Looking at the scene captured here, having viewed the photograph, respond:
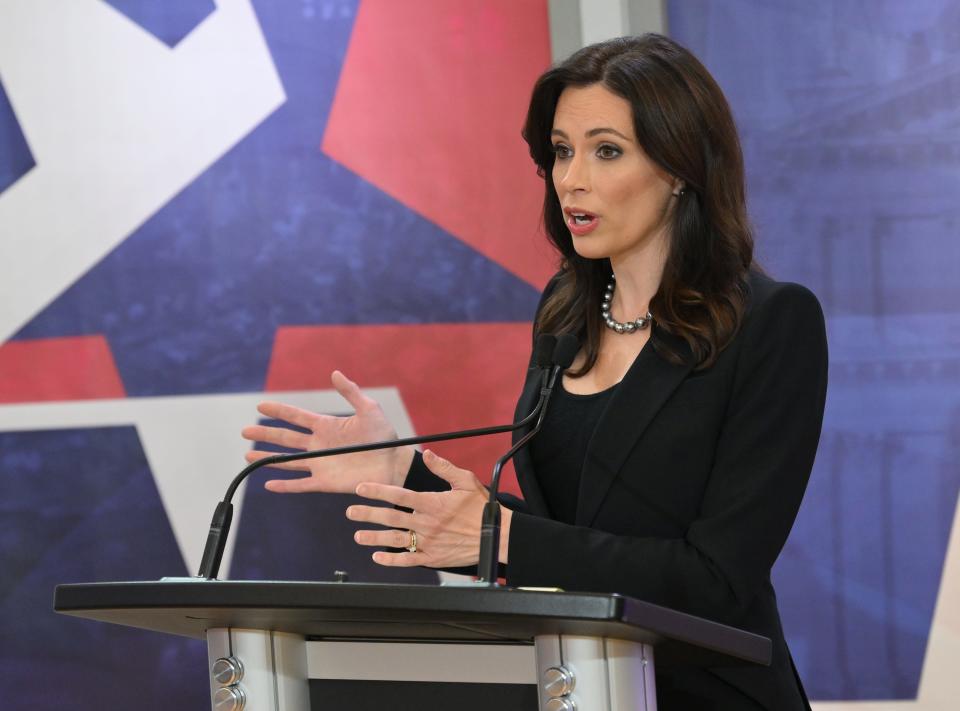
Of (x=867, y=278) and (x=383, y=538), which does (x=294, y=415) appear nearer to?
(x=383, y=538)

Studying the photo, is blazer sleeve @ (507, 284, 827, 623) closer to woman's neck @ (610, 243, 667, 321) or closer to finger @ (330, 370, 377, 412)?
woman's neck @ (610, 243, 667, 321)

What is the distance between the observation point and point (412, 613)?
115 centimetres

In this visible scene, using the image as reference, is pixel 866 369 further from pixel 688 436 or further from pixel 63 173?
pixel 63 173

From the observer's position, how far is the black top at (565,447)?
1.89 meters

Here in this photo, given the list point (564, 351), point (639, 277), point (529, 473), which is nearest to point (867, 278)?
point (639, 277)

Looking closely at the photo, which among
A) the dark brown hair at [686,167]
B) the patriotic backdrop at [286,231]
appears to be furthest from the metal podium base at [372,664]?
the patriotic backdrop at [286,231]

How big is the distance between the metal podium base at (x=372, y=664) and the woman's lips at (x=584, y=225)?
786 millimetres

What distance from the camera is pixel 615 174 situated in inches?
75.8

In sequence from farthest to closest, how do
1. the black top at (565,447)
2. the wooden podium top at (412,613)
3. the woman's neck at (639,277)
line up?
the woman's neck at (639,277) → the black top at (565,447) → the wooden podium top at (412,613)

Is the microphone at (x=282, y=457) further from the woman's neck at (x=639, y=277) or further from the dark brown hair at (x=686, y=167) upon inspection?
the woman's neck at (x=639, y=277)

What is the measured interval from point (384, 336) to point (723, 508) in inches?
60.9

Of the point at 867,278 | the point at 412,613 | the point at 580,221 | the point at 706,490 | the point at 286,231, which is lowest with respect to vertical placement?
the point at 412,613

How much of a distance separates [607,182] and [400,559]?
78 centimetres

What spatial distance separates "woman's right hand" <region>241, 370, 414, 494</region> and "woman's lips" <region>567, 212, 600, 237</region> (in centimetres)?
42
